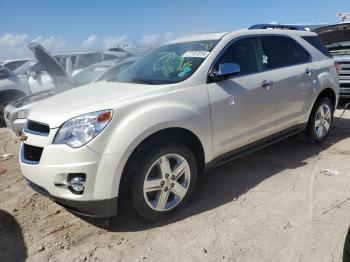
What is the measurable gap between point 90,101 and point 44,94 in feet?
12.6

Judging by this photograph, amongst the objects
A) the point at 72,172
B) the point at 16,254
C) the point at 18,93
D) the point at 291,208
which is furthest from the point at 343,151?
the point at 18,93

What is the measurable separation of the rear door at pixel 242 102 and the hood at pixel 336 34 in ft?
15.1

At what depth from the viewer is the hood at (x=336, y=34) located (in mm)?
8021

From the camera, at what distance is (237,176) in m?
4.48

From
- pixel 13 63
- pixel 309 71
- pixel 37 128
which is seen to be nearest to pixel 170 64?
pixel 37 128

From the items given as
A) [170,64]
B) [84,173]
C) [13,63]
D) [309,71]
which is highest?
[170,64]

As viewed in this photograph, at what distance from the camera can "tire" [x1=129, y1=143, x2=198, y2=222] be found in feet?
10.6

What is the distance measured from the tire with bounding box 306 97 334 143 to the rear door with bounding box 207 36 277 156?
3.56ft

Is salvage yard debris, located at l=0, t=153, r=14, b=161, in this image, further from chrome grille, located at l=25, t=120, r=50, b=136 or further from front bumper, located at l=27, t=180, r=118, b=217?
front bumper, located at l=27, t=180, r=118, b=217

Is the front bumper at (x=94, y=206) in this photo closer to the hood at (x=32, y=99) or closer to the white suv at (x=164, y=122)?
the white suv at (x=164, y=122)

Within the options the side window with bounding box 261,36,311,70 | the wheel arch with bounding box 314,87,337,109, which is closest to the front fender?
the side window with bounding box 261,36,311,70

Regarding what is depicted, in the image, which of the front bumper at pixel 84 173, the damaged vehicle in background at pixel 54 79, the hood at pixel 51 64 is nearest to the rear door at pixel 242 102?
the front bumper at pixel 84 173

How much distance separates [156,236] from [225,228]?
0.63 metres

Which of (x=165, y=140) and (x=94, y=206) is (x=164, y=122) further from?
(x=94, y=206)
